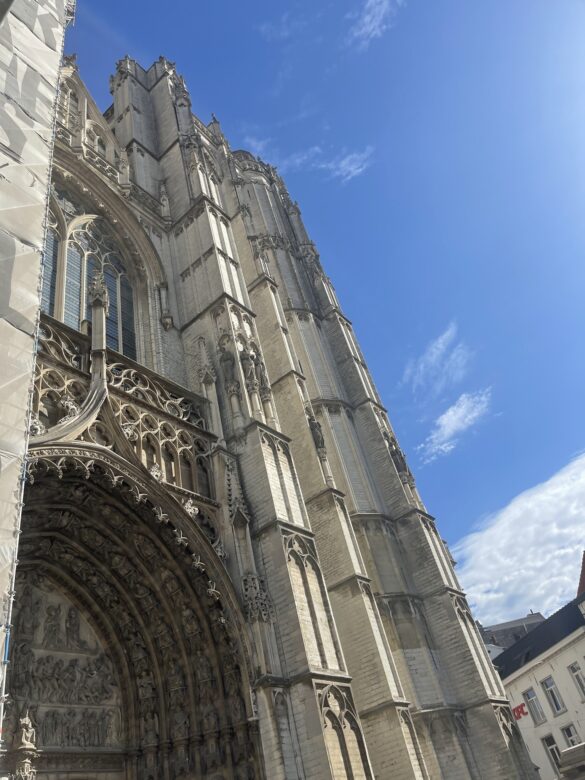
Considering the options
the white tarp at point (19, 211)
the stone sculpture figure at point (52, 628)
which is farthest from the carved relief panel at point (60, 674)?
the white tarp at point (19, 211)

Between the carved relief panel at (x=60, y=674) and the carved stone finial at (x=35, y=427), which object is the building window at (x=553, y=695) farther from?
the carved stone finial at (x=35, y=427)

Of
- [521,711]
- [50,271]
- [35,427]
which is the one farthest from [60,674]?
[521,711]

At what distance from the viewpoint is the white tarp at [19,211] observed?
17.7 ft

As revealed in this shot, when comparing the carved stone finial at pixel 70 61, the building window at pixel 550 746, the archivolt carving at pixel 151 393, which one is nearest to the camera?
the archivolt carving at pixel 151 393

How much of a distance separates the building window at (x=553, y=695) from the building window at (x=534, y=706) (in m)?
0.65

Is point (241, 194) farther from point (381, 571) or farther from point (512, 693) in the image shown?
point (512, 693)

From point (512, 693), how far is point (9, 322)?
2645cm

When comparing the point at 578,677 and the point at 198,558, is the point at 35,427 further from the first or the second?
the point at 578,677

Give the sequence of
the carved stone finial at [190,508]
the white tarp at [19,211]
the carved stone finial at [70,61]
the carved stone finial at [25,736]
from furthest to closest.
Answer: the carved stone finial at [70,61], the carved stone finial at [190,508], the carved stone finial at [25,736], the white tarp at [19,211]

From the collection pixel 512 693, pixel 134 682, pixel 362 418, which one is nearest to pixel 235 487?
pixel 134 682

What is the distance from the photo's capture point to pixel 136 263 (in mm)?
13930

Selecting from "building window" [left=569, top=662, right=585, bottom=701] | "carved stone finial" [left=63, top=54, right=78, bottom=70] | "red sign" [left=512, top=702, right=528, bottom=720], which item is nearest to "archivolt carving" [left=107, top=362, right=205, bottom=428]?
"carved stone finial" [left=63, top=54, right=78, bottom=70]

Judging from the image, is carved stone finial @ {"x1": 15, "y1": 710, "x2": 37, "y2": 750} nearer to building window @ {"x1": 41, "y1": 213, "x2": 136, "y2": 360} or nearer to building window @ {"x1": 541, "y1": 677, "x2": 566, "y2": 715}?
building window @ {"x1": 41, "y1": 213, "x2": 136, "y2": 360}

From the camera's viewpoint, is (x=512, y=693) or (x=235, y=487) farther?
(x=512, y=693)
